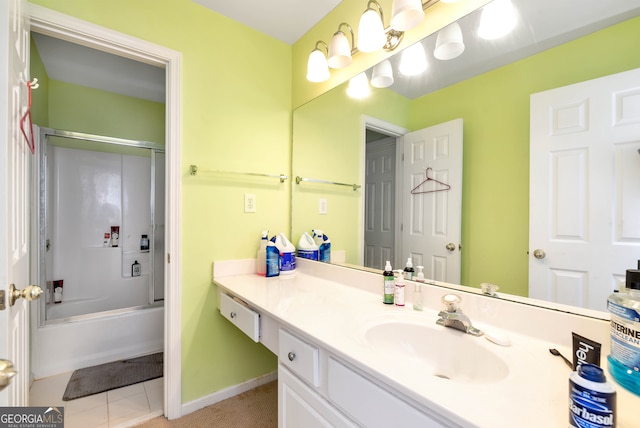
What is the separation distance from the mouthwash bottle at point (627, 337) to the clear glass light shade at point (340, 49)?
1.40 metres

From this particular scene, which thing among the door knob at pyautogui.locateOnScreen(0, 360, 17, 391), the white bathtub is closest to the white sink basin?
the door knob at pyautogui.locateOnScreen(0, 360, 17, 391)

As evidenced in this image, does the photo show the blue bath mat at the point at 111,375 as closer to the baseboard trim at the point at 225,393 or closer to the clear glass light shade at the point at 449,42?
the baseboard trim at the point at 225,393

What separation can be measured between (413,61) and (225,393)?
6.94 feet

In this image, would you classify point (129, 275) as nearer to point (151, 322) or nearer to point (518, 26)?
point (151, 322)

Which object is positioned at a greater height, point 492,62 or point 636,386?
point 492,62

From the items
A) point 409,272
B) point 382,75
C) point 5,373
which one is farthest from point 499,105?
point 5,373

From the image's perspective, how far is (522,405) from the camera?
1.82 feet

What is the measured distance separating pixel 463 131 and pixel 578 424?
0.95m

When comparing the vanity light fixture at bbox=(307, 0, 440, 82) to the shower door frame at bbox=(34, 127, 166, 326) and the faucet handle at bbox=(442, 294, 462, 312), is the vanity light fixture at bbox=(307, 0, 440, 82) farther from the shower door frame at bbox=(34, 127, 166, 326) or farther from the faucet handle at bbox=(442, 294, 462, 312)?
the shower door frame at bbox=(34, 127, 166, 326)

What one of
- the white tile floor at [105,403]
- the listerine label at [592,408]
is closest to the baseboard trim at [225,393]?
the white tile floor at [105,403]

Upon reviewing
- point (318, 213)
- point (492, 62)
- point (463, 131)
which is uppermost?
point (492, 62)

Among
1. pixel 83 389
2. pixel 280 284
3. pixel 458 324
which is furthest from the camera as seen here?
pixel 83 389

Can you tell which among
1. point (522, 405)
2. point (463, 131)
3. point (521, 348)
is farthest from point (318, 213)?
point (522, 405)

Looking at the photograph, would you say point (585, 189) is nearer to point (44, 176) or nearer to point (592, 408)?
point (592, 408)
